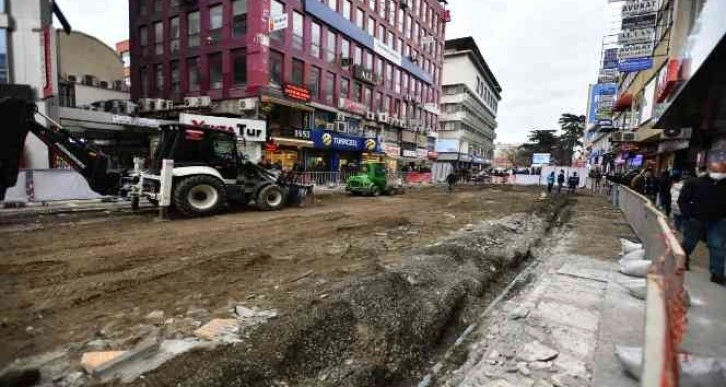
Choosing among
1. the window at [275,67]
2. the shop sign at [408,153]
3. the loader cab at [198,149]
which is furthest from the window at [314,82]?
the loader cab at [198,149]

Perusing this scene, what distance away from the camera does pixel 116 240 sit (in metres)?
7.37

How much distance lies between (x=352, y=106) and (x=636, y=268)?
2816 centimetres

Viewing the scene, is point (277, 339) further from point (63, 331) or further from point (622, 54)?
point (622, 54)

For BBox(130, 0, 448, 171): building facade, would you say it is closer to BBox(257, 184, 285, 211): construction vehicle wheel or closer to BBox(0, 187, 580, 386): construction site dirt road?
BBox(257, 184, 285, 211): construction vehicle wheel

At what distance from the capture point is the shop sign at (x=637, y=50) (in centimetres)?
1627

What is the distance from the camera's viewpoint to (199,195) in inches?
412

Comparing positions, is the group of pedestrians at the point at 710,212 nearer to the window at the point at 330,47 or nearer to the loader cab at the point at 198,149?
the loader cab at the point at 198,149

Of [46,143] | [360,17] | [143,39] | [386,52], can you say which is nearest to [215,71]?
[143,39]

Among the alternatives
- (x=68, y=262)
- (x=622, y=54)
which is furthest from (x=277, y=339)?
(x=622, y=54)

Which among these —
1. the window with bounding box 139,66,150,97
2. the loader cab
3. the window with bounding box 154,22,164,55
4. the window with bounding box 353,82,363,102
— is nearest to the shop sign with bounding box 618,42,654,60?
the loader cab

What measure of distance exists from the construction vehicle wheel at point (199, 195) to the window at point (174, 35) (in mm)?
21157

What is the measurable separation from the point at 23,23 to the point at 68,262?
1624 cm

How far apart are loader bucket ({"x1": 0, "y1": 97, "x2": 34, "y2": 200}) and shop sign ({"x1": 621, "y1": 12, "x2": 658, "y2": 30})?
21.4 metres

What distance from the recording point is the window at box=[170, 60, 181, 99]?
2680cm
